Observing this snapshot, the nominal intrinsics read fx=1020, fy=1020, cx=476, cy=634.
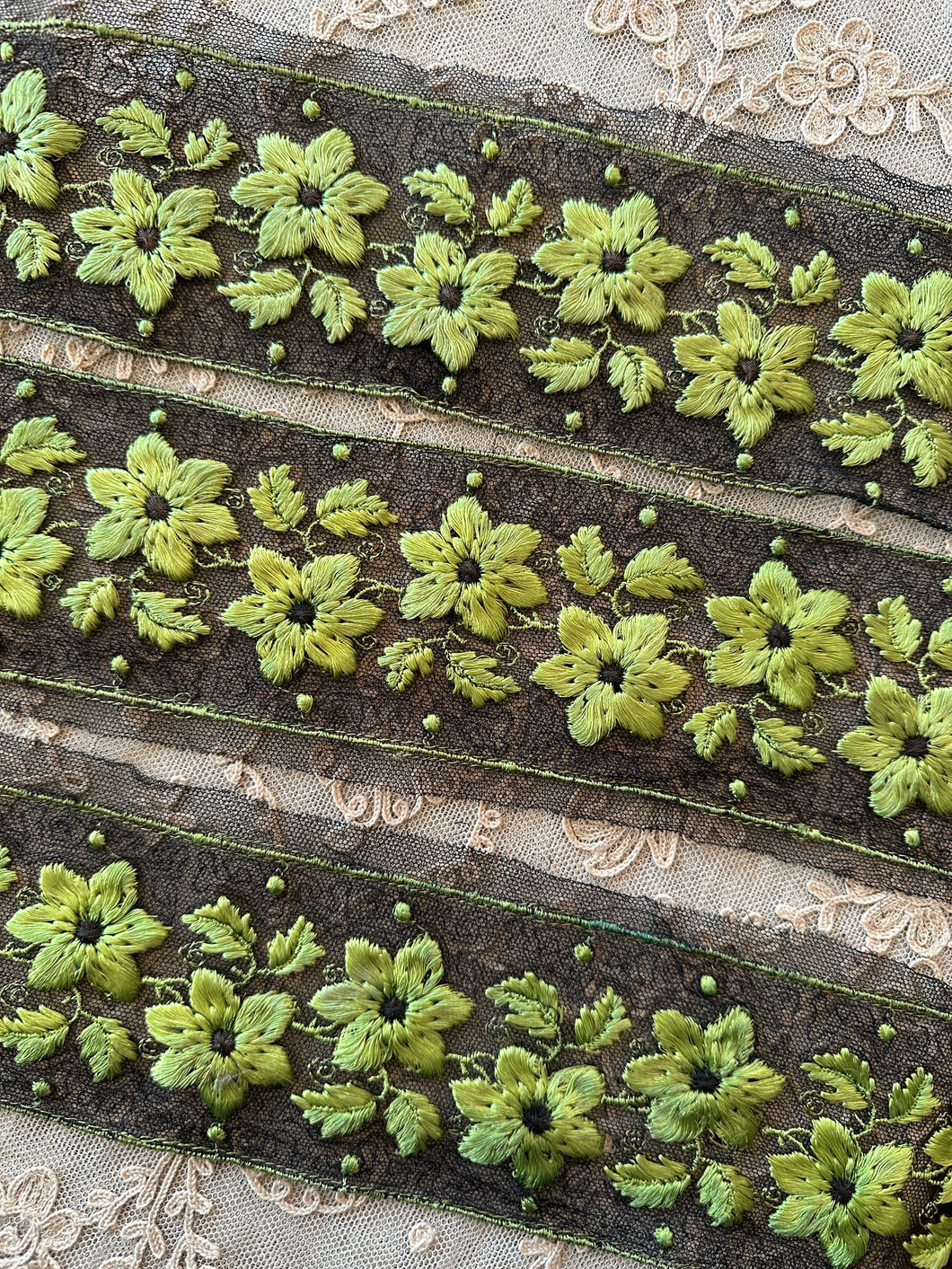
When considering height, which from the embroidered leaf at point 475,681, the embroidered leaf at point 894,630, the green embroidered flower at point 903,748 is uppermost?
the embroidered leaf at point 894,630

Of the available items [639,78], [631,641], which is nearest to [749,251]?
[639,78]

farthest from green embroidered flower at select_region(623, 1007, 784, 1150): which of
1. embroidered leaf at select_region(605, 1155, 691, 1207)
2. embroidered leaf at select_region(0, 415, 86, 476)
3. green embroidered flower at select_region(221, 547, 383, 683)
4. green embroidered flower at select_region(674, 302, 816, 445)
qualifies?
embroidered leaf at select_region(0, 415, 86, 476)

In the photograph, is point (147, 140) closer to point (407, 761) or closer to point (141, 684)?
point (141, 684)

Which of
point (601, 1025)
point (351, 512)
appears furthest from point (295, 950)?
point (351, 512)

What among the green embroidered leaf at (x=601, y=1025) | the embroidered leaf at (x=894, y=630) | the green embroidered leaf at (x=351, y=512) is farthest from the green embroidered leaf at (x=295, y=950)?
the embroidered leaf at (x=894, y=630)

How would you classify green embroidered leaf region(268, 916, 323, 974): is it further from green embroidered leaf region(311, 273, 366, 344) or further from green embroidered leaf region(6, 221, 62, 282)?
green embroidered leaf region(6, 221, 62, 282)

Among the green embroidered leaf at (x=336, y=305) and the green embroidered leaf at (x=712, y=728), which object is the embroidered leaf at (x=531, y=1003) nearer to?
the green embroidered leaf at (x=712, y=728)
